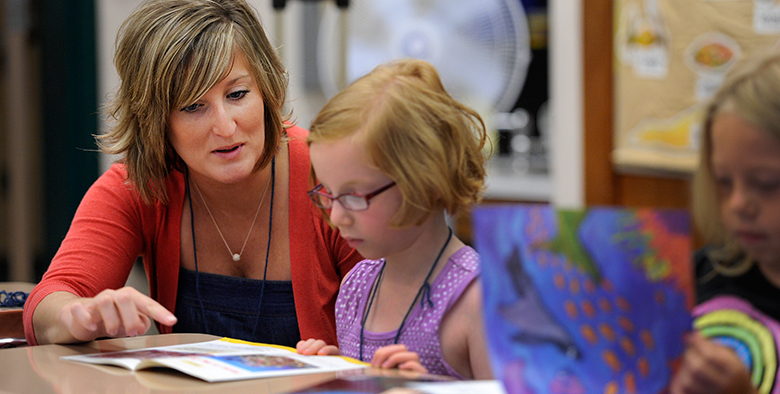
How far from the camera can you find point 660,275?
62cm

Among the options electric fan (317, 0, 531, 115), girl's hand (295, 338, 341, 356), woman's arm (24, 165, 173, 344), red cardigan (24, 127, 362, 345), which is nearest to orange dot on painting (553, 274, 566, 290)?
girl's hand (295, 338, 341, 356)

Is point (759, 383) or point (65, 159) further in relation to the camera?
point (65, 159)

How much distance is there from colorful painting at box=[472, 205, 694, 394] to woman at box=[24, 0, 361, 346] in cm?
77

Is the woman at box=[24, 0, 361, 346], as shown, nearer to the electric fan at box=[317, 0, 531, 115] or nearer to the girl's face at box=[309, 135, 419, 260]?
the girl's face at box=[309, 135, 419, 260]

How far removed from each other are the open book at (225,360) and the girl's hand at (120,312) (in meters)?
0.04

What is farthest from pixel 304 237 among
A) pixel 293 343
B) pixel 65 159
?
pixel 65 159

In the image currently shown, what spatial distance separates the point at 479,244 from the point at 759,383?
259 millimetres

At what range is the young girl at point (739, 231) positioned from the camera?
63 cm

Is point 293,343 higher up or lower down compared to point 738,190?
lower down

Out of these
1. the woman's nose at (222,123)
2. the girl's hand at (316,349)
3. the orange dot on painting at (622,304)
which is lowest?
the girl's hand at (316,349)

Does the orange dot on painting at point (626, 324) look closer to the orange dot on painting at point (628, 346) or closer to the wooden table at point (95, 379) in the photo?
the orange dot on painting at point (628, 346)

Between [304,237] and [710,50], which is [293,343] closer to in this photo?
[304,237]

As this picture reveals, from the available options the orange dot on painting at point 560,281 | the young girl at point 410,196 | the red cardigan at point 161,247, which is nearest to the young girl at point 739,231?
the orange dot on painting at point 560,281

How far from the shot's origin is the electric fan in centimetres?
313
